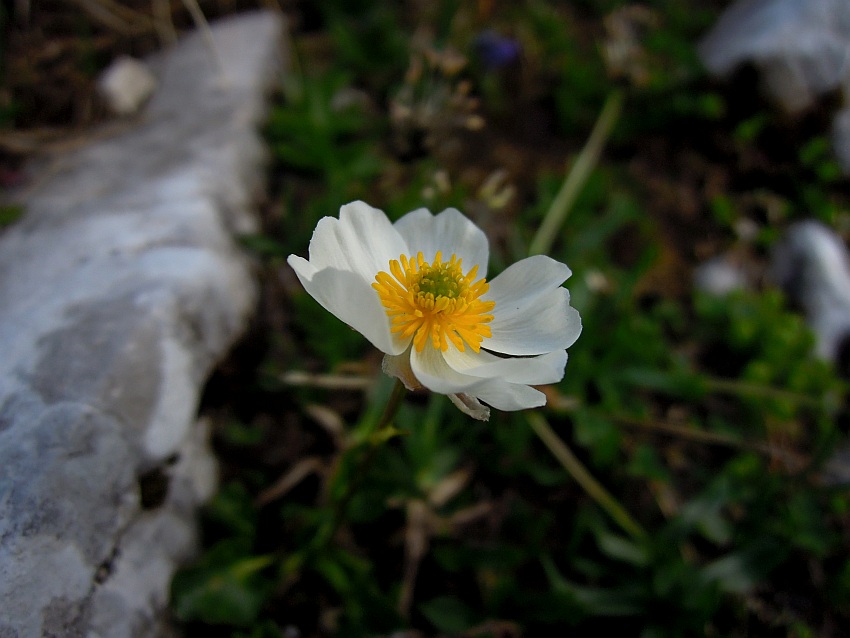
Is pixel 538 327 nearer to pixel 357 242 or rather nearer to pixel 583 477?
pixel 357 242

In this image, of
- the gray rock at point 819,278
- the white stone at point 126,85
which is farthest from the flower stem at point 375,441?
the gray rock at point 819,278

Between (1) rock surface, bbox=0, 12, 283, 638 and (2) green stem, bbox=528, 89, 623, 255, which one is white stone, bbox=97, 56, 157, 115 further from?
(2) green stem, bbox=528, 89, 623, 255

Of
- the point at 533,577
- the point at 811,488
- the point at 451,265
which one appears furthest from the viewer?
the point at 811,488

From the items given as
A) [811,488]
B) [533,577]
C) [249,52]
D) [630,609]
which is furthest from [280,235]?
[811,488]

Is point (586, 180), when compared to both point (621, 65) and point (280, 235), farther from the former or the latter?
point (280, 235)

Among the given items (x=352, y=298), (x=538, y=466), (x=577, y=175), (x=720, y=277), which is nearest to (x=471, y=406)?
(x=352, y=298)

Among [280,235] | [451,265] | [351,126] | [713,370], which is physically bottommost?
[713,370]
